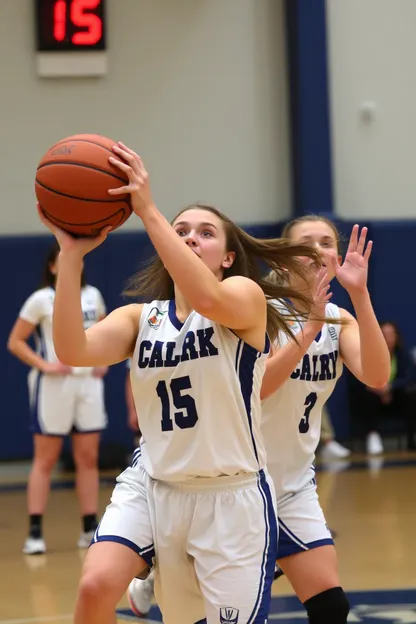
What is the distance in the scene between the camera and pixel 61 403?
22.2 ft

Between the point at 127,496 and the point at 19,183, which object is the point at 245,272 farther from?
the point at 19,183

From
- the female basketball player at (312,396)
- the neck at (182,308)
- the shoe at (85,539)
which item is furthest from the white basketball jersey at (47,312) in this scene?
the neck at (182,308)

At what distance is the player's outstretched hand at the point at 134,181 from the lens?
9.53ft

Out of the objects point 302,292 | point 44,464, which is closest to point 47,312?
point 44,464

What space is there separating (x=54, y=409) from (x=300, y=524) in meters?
3.21

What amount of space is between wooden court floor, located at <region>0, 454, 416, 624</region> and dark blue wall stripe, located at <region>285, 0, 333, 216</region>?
278 cm

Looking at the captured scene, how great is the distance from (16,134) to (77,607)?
8.22m

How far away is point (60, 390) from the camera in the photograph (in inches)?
267

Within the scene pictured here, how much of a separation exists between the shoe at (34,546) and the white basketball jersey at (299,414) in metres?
2.99

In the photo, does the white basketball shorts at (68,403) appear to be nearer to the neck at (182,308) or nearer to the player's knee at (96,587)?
the neck at (182,308)

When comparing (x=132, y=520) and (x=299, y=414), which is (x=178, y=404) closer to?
(x=132, y=520)

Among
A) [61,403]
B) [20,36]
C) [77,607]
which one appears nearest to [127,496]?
[77,607]

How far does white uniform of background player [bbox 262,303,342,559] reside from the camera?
3803 millimetres

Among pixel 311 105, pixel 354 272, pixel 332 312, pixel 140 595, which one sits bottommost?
pixel 140 595
